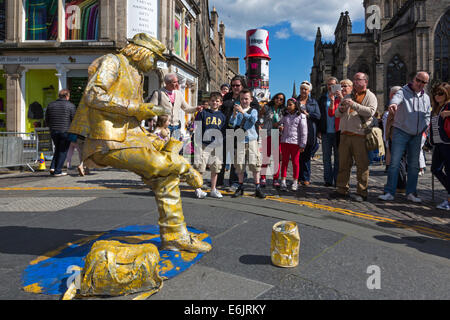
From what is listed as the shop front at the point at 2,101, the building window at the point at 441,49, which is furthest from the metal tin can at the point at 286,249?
the building window at the point at 441,49

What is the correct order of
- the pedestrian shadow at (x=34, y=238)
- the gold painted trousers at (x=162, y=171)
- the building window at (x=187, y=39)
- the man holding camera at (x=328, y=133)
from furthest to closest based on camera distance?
the building window at (x=187, y=39) < the man holding camera at (x=328, y=133) < the pedestrian shadow at (x=34, y=238) < the gold painted trousers at (x=162, y=171)

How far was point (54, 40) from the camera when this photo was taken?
56.5 ft

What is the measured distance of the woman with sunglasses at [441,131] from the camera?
5477 millimetres

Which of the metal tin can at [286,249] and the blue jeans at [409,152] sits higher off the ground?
the blue jeans at [409,152]

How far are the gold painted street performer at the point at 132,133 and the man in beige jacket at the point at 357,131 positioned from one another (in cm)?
371

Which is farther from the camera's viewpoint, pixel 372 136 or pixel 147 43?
pixel 372 136

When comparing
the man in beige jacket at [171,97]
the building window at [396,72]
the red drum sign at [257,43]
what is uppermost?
the building window at [396,72]

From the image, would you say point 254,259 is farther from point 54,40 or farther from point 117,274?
point 54,40

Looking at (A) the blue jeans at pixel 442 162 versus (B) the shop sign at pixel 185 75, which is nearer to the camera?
(A) the blue jeans at pixel 442 162

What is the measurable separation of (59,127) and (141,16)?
1072 centimetres

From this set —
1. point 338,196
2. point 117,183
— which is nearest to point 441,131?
point 338,196

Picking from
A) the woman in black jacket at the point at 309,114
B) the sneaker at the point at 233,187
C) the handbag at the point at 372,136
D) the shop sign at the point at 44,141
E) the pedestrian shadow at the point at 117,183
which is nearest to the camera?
the handbag at the point at 372,136

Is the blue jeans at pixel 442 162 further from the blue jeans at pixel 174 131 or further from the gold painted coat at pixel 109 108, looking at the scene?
the gold painted coat at pixel 109 108
